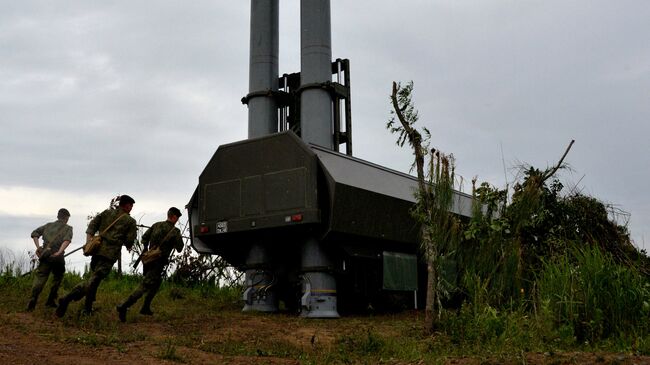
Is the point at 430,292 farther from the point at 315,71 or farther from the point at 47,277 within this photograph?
the point at 315,71

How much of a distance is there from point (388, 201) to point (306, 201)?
2.09m

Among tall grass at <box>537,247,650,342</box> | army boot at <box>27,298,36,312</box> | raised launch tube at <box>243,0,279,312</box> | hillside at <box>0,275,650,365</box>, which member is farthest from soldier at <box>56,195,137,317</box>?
tall grass at <box>537,247,650,342</box>

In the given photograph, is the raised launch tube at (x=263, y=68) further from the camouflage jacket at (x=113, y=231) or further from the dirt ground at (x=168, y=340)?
the dirt ground at (x=168, y=340)

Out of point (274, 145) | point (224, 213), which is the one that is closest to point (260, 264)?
point (224, 213)

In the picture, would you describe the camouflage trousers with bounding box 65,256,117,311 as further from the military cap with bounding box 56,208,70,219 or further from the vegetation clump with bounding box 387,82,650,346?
the vegetation clump with bounding box 387,82,650,346

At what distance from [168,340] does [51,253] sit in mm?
3915

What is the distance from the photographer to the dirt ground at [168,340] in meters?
7.65

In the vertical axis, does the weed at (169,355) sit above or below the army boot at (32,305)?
below

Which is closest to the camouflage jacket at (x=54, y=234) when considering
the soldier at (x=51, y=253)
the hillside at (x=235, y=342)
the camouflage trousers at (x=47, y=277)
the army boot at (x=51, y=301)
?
the soldier at (x=51, y=253)

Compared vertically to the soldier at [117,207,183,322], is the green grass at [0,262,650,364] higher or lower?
lower

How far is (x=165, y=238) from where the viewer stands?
39.2 ft

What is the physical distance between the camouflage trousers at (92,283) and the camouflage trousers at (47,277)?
1411mm

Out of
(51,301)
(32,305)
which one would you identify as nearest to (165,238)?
(51,301)

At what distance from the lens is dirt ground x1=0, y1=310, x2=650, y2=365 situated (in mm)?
7648
